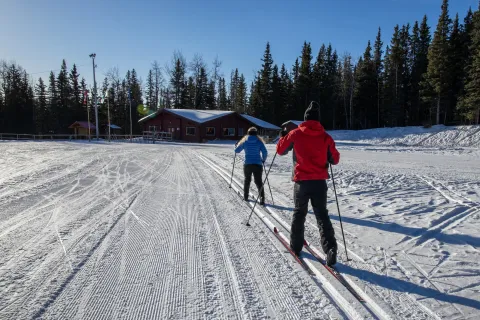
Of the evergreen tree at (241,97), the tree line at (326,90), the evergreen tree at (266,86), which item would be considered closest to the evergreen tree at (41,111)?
the tree line at (326,90)

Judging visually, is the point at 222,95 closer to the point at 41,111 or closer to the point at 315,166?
the point at 41,111

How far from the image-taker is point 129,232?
4.46 m

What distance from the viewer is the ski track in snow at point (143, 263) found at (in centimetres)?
262

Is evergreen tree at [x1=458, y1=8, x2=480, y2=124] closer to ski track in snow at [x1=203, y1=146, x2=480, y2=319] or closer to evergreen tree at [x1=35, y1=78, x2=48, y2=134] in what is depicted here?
ski track in snow at [x1=203, y1=146, x2=480, y2=319]

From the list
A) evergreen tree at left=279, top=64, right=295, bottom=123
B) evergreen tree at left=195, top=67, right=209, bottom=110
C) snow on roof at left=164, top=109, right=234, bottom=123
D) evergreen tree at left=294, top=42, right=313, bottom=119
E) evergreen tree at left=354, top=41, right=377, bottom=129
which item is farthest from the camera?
evergreen tree at left=195, top=67, right=209, bottom=110

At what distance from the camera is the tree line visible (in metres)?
37.9

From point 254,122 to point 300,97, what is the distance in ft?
48.5

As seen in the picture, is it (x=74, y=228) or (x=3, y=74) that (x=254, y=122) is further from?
(x=3, y=74)

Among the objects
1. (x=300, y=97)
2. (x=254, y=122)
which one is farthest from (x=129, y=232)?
(x=300, y=97)

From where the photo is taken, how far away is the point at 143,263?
3457 millimetres

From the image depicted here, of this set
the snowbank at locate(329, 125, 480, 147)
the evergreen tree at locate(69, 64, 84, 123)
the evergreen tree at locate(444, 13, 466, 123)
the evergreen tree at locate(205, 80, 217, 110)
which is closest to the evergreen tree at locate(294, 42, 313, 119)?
the snowbank at locate(329, 125, 480, 147)

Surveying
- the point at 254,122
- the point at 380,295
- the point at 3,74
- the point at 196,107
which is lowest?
the point at 380,295

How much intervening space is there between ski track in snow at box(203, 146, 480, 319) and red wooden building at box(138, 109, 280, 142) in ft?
104

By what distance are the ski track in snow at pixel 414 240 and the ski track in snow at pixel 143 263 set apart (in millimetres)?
840
